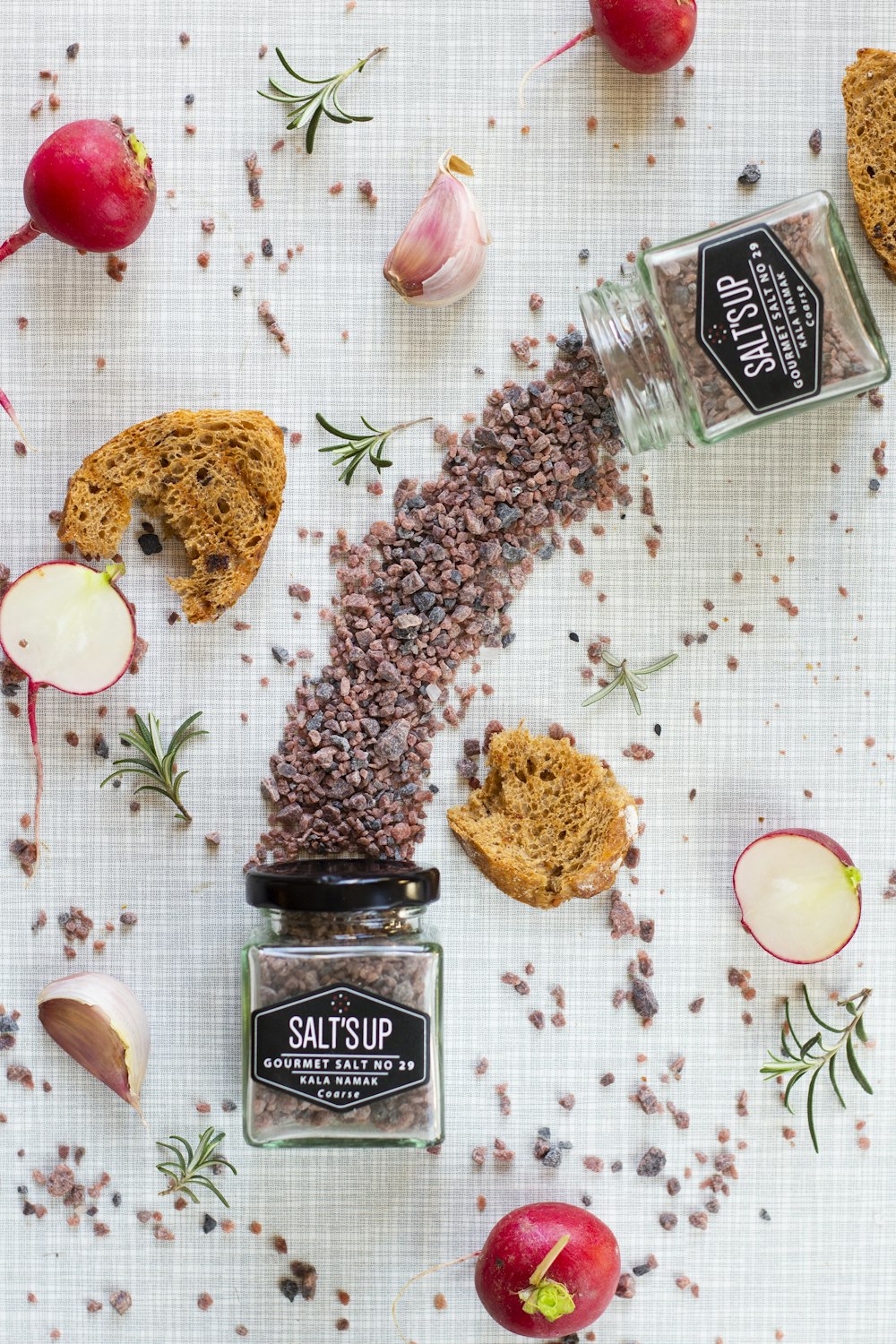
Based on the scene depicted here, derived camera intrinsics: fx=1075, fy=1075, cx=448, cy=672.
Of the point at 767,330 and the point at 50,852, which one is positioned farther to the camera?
the point at 50,852

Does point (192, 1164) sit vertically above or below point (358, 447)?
below

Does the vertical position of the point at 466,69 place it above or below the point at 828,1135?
above

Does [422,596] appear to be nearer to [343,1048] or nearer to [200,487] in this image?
[200,487]

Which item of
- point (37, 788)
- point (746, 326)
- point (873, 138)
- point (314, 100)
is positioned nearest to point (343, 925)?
point (37, 788)

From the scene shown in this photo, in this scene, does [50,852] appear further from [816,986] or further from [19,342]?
[816,986]

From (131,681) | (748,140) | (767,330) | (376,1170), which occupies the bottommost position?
Answer: (376,1170)

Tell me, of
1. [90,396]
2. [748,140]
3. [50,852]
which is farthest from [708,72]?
[50,852]

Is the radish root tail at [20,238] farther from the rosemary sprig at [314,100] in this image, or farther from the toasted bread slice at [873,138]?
the toasted bread slice at [873,138]
